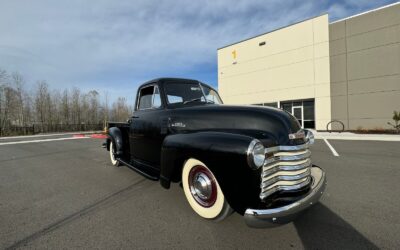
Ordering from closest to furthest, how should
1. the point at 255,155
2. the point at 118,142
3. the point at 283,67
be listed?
the point at 255,155 → the point at 118,142 → the point at 283,67

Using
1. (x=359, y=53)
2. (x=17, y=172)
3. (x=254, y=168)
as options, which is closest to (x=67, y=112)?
(x=17, y=172)

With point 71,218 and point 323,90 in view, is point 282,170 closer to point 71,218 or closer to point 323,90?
point 71,218

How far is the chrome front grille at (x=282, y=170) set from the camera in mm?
2330

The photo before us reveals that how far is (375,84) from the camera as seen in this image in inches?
639

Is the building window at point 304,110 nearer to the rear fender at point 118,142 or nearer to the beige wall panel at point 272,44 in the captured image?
the beige wall panel at point 272,44

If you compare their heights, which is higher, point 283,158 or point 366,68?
point 366,68

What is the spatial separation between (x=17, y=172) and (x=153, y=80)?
4605 mm

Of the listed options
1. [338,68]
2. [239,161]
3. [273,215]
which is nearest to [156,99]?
[239,161]

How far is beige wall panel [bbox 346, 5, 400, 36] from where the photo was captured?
15453 millimetres

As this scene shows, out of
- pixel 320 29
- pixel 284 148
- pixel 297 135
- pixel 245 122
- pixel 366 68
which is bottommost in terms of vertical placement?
pixel 284 148

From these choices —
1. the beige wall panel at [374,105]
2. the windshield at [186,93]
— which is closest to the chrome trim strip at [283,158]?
the windshield at [186,93]

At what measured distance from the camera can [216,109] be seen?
314 cm

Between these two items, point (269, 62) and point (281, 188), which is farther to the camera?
point (269, 62)

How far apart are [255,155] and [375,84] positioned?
18750 mm
